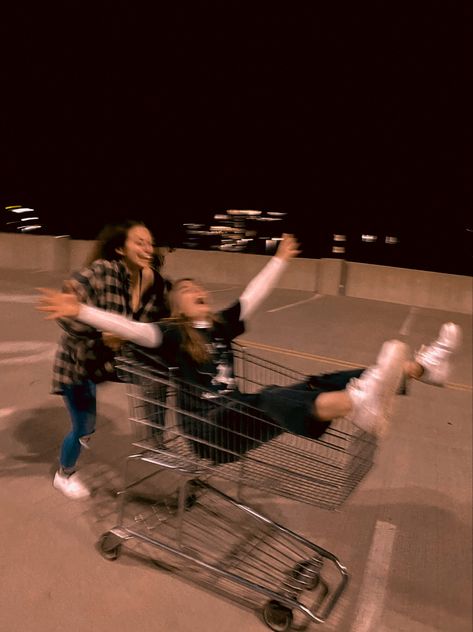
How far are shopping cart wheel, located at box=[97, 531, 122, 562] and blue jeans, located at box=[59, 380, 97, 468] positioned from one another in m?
0.65

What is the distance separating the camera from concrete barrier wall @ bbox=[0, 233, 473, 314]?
11039 mm

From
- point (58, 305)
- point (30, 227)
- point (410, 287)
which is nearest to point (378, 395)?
point (58, 305)

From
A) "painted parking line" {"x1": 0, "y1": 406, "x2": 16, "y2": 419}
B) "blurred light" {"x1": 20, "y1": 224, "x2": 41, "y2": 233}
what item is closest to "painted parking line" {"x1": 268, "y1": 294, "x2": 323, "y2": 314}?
"painted parking line" {"x1": 0, "y1": 406, "x2": 16, "y2": 419}

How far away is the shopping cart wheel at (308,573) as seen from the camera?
2.75 m

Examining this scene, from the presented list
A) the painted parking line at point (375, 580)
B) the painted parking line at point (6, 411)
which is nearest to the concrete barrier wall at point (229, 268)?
the painted parking line at point (6, 411)

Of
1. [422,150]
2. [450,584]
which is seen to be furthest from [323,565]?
[422,150]

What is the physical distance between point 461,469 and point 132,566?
8.33 ft

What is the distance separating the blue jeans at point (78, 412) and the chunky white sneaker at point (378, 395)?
1.64m

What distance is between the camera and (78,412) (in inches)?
129

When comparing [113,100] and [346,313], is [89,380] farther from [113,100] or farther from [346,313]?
[113,100]

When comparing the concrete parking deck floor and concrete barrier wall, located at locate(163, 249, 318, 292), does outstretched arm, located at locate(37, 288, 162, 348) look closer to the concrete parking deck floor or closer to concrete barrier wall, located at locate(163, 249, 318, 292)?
the concrete parking deck floor

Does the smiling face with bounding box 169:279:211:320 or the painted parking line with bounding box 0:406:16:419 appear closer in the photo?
the smiling face with bounding box 169:279:211:320

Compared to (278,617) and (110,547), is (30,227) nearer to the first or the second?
(110,547)

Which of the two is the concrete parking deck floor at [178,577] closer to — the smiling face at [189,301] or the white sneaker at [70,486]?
the white sneaker at [70,486]
